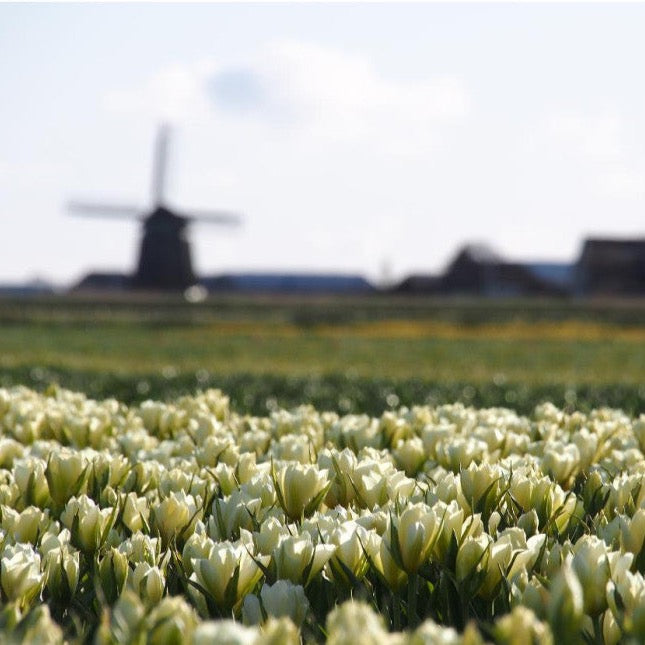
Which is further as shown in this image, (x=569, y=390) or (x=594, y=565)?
(x=569, y=390)

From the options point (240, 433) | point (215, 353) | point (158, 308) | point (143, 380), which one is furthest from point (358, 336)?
point (240, 433)

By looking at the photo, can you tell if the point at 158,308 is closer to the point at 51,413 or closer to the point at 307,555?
the point at 51,413

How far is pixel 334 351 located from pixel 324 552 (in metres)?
19.4

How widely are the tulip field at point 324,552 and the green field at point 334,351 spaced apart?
3.47m

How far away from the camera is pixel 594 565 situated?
78.7 inches

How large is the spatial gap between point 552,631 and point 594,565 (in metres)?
0.31

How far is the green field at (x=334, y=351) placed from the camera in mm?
8352

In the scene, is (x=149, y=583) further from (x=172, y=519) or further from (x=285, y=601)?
(x=172, y=519)

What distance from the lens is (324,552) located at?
7.03ft

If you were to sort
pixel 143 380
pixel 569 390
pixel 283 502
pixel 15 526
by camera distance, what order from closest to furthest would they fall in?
pixel 15 526 < pixel 283 502 < pixel 569 390 < pixel 143 380

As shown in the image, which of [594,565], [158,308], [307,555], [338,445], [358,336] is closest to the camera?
[594,565]

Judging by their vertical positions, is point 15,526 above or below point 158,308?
above

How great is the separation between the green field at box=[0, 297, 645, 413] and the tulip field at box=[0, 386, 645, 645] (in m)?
3.47

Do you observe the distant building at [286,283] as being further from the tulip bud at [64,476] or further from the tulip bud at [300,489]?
the tulip bud at [300,489]
